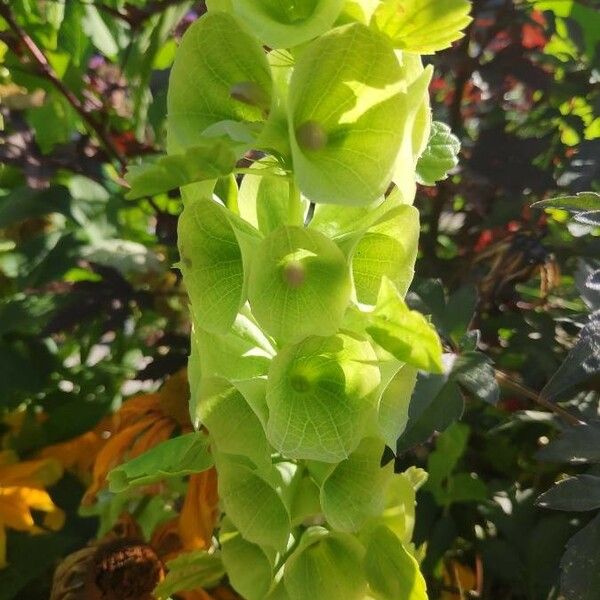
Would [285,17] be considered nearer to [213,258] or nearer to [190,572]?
[213,258]

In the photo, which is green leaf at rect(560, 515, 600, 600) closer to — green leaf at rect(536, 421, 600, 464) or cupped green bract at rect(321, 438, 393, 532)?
green leaf at rect(536, 421, 600, 464)

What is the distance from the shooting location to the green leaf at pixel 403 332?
0.78 ft

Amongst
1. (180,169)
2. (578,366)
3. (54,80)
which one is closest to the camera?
(180,169)

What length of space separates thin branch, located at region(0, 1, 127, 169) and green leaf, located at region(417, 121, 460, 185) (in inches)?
12.1

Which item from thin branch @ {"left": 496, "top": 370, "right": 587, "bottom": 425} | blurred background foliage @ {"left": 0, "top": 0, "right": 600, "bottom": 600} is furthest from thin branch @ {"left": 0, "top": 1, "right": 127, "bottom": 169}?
thin branch @ {"left": 496, "top": 370, "right": 587, "bottom": 425}

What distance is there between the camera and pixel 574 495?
1.31 feet

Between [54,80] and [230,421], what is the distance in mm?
383

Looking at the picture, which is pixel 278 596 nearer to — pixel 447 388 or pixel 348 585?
pixel 348 585

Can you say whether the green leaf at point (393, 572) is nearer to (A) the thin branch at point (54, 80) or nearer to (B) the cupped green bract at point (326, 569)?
(B) the cupped green bract at point (326, 569)

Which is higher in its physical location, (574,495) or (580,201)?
(580,201)

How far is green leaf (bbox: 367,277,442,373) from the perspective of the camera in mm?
239

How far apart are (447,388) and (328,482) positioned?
0.15 metres

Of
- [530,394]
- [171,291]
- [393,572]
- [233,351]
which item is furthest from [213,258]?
[171,291]

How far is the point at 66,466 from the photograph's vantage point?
0.60m
